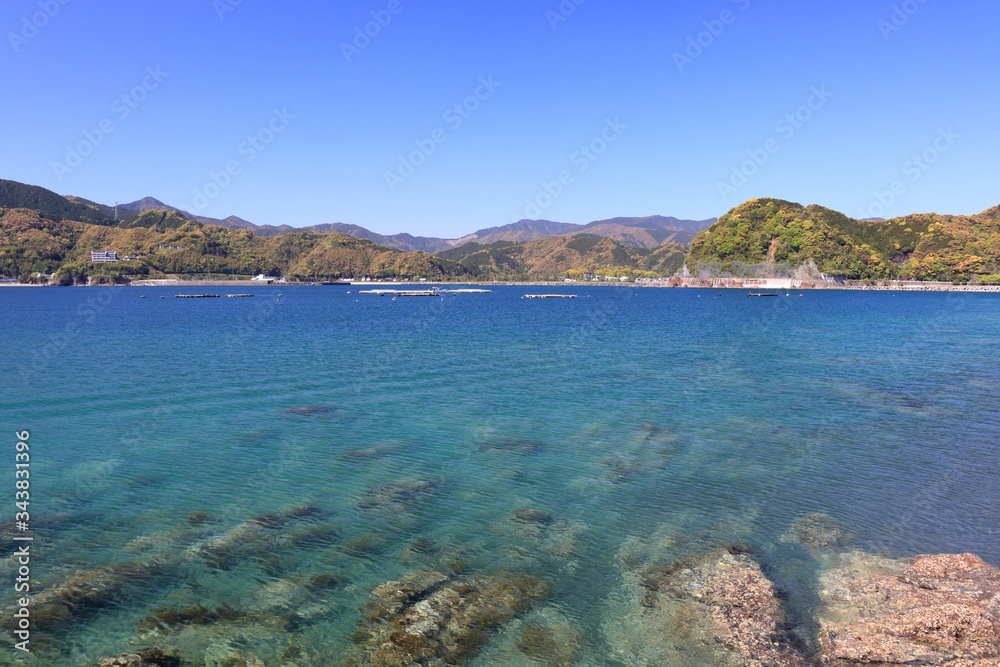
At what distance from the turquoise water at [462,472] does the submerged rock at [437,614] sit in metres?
0.41

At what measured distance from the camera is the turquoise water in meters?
12.6

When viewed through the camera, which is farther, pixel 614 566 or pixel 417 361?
pixel 417 361

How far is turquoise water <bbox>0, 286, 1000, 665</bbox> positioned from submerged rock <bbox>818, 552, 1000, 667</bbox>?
971mm

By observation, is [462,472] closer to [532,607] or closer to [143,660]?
[532,607]

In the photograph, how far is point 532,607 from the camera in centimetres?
1179

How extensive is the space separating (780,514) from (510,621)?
9262 millimetres

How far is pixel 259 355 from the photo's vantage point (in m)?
49.4

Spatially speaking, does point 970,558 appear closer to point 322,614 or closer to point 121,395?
point 322,614

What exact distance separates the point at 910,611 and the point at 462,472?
12.8 m

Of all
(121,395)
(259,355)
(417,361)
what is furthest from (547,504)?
(259,355)

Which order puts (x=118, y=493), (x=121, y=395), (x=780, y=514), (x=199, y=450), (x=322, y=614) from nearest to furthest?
(x=322, y=614) < (x=780, y=514) < (x=118, y=493) < (x=199, y=450) < (x=121, y=395)

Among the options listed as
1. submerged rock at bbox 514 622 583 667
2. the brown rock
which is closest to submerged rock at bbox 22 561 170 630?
submerged rock at bbox 514 622 583 667

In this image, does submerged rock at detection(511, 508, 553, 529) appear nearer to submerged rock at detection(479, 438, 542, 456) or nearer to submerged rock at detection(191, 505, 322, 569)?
submerged rock at detection(191, 505, 322, 569)

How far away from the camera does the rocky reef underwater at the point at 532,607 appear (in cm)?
1019
